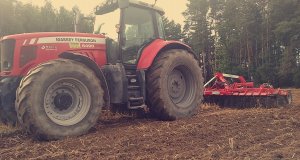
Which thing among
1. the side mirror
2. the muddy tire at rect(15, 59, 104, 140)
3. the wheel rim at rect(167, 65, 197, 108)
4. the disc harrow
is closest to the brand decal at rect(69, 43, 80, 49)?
the muddy tire at rect(15, 59, 104, 140)

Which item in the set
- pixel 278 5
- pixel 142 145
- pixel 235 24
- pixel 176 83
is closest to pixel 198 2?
pixel 235 24

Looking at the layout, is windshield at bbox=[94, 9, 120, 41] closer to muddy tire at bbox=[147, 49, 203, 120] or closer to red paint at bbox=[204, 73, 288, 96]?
muddy tire at bbox=[147, 49, 203, 120]

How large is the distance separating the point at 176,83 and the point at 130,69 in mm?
1127

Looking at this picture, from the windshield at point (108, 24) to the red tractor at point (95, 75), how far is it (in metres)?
0.03

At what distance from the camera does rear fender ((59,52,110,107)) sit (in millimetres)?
6296

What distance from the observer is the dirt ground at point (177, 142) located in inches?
179

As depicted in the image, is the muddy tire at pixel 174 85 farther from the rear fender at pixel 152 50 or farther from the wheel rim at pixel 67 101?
the wheel rim at pixel 67 101

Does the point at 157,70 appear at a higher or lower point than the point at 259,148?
higher

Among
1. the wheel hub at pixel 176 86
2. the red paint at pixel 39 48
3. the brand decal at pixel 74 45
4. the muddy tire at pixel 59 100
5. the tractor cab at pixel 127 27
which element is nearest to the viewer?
the muddy tire at pixel 59 100

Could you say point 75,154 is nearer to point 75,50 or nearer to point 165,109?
point 75,50

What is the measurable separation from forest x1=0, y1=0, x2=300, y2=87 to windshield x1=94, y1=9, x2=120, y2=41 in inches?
996

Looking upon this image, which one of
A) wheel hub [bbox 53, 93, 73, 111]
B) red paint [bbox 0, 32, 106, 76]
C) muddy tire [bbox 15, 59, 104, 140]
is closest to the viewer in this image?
muddy tire [bbox 15, 59, 104, 140]

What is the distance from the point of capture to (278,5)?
3841 centimetres

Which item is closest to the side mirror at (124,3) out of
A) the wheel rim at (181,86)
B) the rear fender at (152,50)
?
the rear fender at (152,50)
